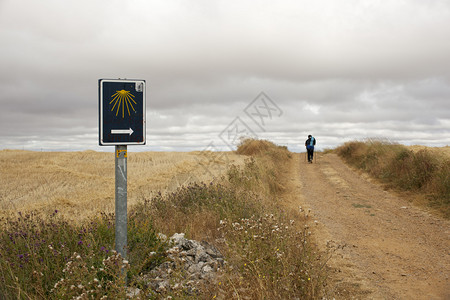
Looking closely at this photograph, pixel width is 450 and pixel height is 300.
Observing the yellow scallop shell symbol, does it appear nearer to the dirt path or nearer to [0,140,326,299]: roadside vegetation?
[0,140,326,299]: roadside vegetation

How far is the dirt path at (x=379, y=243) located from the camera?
5121 millimetres

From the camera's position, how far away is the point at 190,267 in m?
4.28

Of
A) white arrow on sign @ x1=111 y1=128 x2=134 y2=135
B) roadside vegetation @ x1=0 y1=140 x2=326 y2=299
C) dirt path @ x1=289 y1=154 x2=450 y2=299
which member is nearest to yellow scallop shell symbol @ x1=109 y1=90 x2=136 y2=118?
white arrow on sign @ x1=111 y1=128 x2=134 y2=135

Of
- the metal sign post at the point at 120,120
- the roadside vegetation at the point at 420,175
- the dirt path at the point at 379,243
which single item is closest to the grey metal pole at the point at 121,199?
the metal sign post at the point at 120,120

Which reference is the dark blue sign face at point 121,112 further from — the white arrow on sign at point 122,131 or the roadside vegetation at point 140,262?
the roadside vegetation at point 140,262

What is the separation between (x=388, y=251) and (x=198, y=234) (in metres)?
3.94

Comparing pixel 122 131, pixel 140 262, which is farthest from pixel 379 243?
pixel 122 131

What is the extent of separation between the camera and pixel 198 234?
6.03 metres

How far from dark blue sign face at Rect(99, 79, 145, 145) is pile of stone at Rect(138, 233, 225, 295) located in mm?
1413

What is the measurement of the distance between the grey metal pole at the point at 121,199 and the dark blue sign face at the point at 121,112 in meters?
0.20

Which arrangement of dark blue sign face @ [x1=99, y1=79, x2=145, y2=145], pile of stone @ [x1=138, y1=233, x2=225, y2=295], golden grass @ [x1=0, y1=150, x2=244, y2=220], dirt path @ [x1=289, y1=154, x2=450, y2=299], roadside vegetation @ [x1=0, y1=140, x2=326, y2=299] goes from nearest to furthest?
roadside vegetation @ [x1=0, y1=140, x2=326, y2=299] < pile of stone @ [x1=138, y1=233, x2=225, y2=295] < dark blue sign face @ [x1=99, y1=79, x2=145, y2=145] < dirt path @ [x1=289, y1=154, x2=450, y2=299] < golden grass @ [x1=0, y1=150, x2=244, y2=220]

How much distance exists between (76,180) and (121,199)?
9.96 m

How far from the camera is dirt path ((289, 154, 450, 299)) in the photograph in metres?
5.12

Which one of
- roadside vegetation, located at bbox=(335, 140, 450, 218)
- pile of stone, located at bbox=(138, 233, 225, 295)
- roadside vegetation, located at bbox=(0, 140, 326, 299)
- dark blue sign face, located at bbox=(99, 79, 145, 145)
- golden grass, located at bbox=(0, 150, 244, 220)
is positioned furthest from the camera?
roadside vegetation, located at bbox=(335, 140, 450, 218)
